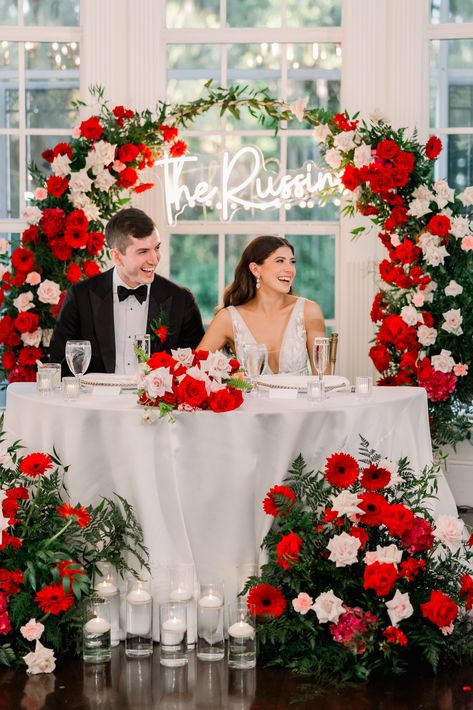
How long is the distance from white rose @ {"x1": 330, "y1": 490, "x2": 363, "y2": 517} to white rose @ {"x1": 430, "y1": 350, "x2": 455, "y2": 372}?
76.6 inches

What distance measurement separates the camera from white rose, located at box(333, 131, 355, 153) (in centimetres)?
554

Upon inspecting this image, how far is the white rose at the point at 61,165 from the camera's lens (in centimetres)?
570

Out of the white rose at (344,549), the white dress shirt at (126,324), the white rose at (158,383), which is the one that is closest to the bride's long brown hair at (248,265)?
the white dress shirt at (126,324)

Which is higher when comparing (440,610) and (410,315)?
(410,315)

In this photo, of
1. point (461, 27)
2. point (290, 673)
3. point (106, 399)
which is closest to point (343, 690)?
point (290, 673)

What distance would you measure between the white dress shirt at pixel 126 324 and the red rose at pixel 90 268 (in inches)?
26.2

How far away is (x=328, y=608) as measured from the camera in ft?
11.3

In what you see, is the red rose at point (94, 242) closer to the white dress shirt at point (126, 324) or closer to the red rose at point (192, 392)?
the white dress shirt at point (126, 324)

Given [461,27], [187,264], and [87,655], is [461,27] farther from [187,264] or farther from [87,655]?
[87,655]

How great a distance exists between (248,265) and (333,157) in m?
0.89

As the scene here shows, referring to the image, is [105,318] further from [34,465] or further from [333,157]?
[333,157]

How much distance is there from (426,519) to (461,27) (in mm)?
3493

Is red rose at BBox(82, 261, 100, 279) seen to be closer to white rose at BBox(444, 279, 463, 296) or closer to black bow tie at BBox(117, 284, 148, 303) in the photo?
black bow tie at BBox(117, 284, 148, 303)

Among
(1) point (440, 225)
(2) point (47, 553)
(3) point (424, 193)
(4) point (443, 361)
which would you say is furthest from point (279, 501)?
(3) point (424, 193)
